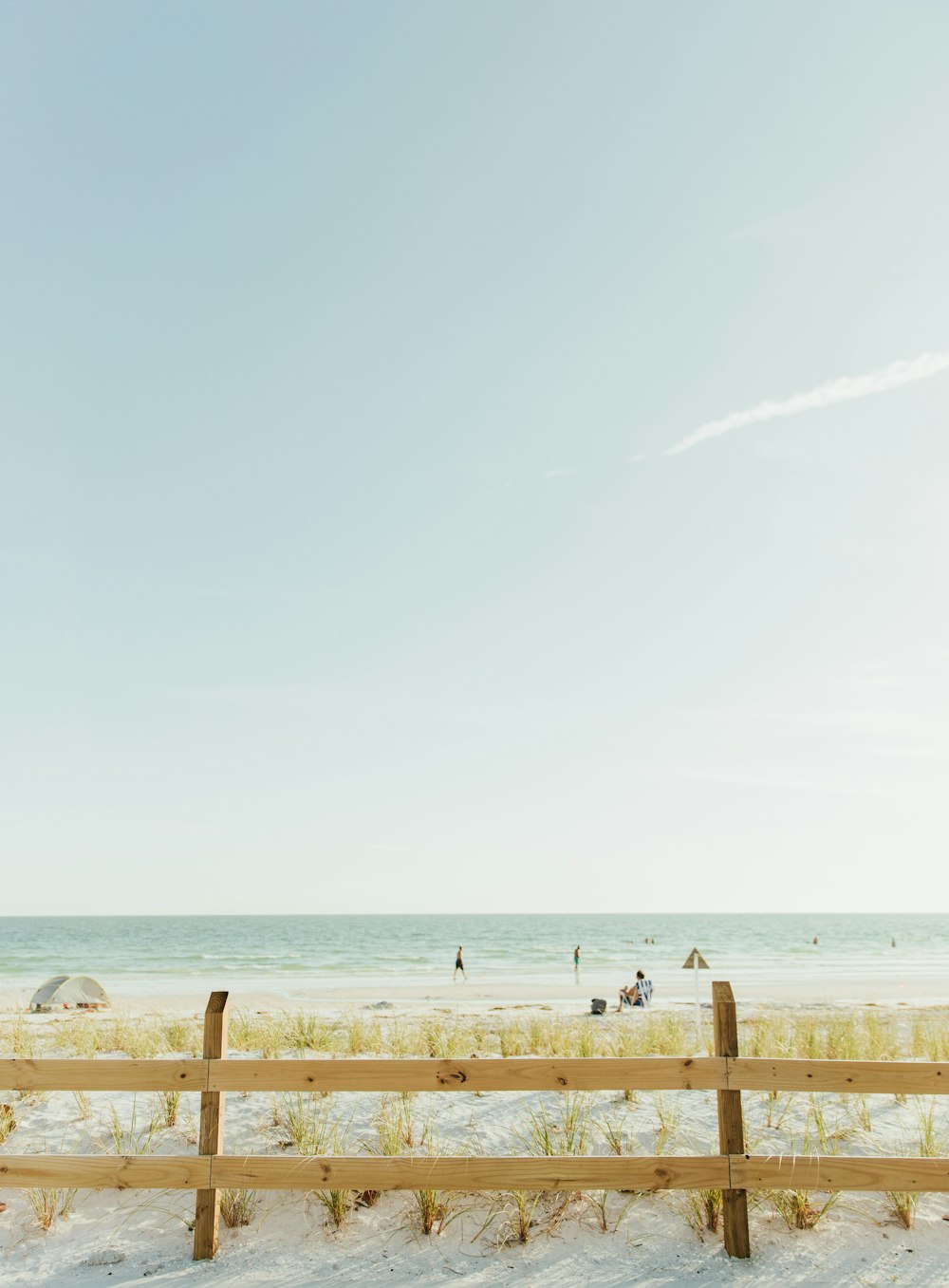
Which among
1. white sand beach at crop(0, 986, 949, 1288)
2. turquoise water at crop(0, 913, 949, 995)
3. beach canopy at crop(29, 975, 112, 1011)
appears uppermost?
white sand beach at crop(0, 986, 949, 1288)

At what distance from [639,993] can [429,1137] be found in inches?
670

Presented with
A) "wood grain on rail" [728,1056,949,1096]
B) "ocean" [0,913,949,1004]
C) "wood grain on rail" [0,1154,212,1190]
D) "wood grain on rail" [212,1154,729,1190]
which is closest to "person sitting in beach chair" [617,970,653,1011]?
"ocean" [0,913,949,1004]

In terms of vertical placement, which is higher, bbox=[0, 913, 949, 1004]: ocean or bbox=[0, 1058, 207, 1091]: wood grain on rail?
bbox=[0, 1058, 207, 1091]: wood grain on rail

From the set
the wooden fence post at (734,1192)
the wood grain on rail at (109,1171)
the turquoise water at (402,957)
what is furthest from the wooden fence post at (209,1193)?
the turquoise water at (402,957)

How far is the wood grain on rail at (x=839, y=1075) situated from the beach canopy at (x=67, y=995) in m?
18.6

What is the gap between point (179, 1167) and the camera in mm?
4855

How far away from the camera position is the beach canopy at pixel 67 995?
1958 centimetres

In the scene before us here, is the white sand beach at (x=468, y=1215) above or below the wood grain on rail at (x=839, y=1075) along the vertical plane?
below

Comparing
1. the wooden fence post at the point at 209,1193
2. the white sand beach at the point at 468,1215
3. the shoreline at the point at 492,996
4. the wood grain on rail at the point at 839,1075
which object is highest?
the wood grain on rail at the point at 839,1075

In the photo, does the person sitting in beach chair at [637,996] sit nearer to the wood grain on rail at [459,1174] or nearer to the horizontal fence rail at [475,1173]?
the horizontal fence rail at [475,1173]

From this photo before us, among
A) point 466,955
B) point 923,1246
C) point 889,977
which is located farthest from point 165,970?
point 923,1246

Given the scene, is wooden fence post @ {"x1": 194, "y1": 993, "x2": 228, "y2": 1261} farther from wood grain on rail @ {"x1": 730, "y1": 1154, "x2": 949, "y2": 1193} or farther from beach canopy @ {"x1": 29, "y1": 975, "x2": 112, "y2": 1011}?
beach canopy @ {"x1": 29, "y1": 975, "x2": 112, "y2": 1011}

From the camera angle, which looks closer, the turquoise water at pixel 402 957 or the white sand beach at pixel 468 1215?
the white sand beach at pixel 468 1215

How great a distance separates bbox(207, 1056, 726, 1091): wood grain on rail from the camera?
4.96 m
